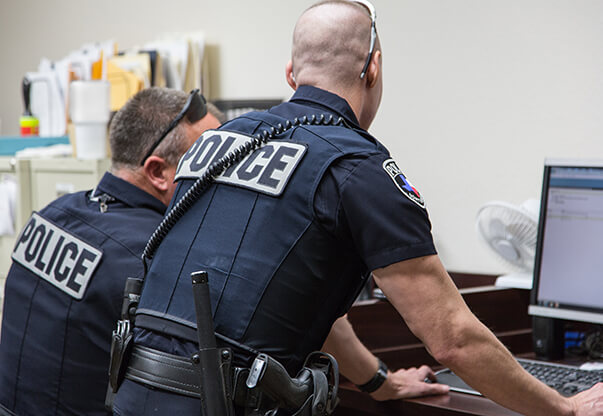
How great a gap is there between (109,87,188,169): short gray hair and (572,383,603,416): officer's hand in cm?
95

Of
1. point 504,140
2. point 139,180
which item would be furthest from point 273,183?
point 504,140

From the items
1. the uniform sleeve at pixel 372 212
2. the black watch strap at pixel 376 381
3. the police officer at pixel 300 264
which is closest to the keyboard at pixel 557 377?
the black watch strap at pixel 376 381

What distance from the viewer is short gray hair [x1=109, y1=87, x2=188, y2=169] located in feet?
5.55

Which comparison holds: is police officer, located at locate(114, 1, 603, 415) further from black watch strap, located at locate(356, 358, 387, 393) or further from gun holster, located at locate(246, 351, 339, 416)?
black watch strap, located at locate(356, 358, 387, 393)

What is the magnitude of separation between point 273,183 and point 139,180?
64 cm

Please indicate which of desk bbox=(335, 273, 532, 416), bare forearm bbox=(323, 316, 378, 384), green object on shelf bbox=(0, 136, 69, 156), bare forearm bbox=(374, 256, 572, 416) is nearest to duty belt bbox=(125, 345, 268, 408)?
bare forearm bbox=(374, 256, 572, 416)

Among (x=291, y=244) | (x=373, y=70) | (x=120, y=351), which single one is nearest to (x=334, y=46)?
(x=373, y=70)

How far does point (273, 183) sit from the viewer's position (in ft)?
3.69

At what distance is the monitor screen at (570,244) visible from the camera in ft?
5.71

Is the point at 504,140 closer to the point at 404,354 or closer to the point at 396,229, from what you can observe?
the point at 404,354

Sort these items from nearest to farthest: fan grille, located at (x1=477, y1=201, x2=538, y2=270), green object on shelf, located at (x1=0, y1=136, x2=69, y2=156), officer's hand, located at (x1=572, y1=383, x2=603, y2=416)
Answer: officer's hand, located at (x1=572, y1=383, x2=603, y2=416), fan grille, located at (x1=477, y1=201, x2=538, y2=270), green object on shelf, located at (x1=0, y1=136, x2=69, y2=156)

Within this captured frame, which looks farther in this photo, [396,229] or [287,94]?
[287,94]

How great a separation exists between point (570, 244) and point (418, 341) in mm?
421

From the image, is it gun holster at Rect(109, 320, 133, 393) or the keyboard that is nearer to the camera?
gun holster at Rect(109, 320, 133, 393)
